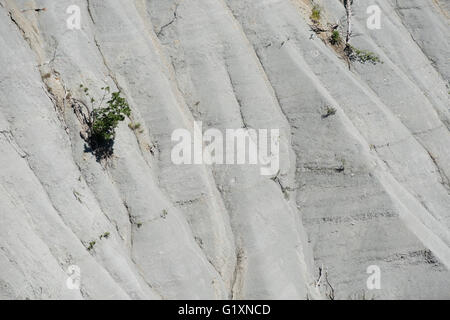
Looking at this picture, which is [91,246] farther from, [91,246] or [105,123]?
[105,123]

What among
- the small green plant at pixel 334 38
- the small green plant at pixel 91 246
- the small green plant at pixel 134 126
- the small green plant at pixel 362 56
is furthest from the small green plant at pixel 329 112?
the small green plant at pixel 91 246

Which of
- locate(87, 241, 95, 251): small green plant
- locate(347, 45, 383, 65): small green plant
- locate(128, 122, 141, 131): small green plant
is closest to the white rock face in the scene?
locate(87, 241, 95, 251): small green plant

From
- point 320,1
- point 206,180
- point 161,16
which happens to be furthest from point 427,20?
point 206,180

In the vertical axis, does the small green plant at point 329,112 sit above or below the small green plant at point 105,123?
below

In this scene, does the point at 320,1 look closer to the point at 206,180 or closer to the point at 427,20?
the point at 427,20

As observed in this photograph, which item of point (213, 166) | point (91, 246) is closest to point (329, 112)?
point (213, 166)

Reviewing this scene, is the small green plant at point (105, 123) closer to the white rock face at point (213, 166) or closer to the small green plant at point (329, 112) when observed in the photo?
the white rock face at point (213, 166)

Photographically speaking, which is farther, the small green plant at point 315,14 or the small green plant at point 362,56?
the small green plant at point 315,14
